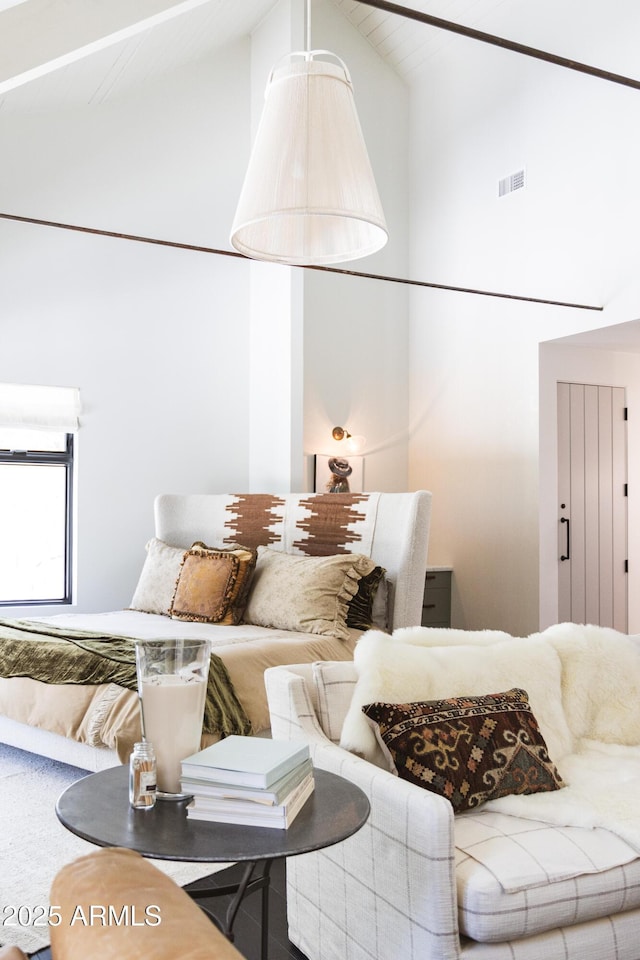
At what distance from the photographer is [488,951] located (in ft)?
5.91

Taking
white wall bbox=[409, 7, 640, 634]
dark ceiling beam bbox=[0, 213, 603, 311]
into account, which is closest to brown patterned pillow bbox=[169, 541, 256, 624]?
dark ceiling beam bbox=[0, 213, 603, 311]

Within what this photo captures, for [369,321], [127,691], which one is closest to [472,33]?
[127,691]

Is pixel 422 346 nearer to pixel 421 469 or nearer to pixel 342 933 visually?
pixel 421 469

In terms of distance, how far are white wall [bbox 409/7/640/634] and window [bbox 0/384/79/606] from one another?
271cm

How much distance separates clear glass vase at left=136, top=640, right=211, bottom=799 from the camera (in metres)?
1.71

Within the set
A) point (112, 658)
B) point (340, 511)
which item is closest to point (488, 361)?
point (340, 511)

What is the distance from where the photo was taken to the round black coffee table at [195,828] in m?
1.49

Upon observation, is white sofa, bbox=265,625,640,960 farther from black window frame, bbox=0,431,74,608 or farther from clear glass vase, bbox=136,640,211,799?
black window frame, bbox=0,431,74,608

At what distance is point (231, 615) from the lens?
15.7 ft

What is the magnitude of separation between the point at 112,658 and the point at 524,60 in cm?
482

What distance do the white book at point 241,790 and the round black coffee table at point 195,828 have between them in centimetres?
5

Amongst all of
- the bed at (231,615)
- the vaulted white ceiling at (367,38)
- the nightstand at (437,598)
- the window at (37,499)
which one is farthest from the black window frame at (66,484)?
the nightstand at (437,598)

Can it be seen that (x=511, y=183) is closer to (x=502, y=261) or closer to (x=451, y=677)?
(x=502, y=261)

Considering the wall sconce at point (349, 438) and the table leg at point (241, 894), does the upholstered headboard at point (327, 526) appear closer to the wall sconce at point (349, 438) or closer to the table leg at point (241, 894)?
the wall sconce at point (349, 438)
